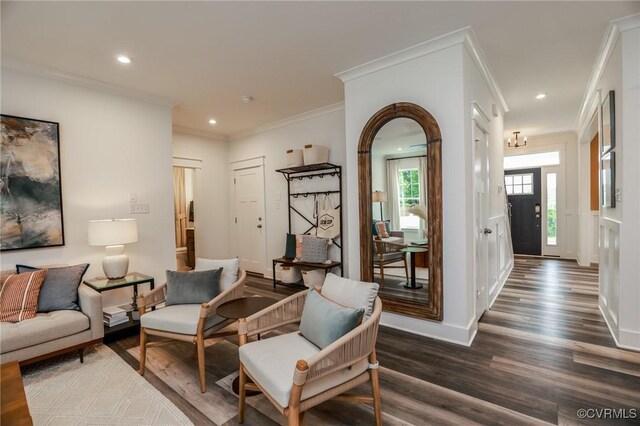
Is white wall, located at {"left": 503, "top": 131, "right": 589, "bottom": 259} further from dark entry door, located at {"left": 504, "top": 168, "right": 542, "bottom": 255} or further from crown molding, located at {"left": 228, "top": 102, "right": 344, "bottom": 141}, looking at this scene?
crown molding, located at {"left": 228, "top": 102, "right": 344, "bottom": 141}

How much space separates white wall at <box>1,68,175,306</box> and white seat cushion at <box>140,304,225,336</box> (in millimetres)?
1530

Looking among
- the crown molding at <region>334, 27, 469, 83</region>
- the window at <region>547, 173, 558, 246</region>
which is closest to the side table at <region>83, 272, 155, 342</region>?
the crown molding at <region>334, 27, 469, 83</region>

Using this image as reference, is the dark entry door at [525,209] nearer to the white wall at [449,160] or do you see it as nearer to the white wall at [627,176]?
the white wall at [627,176]

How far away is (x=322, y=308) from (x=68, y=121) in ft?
10.8

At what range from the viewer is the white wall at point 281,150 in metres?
4.44

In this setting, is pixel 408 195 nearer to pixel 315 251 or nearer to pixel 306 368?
pixel 315 251

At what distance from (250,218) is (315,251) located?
71.1 inches

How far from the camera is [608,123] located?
2793 mm

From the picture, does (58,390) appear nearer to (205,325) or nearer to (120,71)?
(205,325)

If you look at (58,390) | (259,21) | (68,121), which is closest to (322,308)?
(58,390)

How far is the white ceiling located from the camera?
220 cm

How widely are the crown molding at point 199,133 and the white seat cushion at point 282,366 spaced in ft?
14.4

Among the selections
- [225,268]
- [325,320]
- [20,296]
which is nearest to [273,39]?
[225,268]

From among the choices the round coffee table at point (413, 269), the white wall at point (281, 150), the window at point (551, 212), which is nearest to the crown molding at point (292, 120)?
the white wall at point (281, 150)
